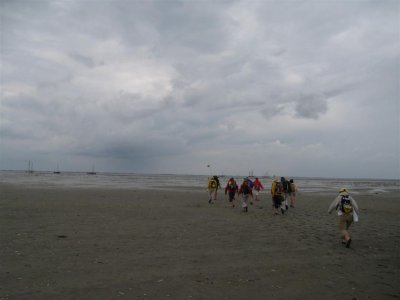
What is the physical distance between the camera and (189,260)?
839 cm

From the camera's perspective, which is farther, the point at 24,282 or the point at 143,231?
the point at 143,231

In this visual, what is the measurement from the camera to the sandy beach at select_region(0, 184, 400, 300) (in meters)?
6.52

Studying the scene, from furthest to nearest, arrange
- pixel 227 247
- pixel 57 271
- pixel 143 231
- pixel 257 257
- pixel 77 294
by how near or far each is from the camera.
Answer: pixel 143 231, pixel 227 247, pixel 257 257, pixel 57 271, pixel 77 294

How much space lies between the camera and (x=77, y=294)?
612 cm

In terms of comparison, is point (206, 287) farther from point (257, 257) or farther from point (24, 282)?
point (24, 282)

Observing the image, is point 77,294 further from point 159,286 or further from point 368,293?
point 368,293

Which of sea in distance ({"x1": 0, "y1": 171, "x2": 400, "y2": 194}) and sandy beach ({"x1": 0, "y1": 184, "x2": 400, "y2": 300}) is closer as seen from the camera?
sandy beach ({"x1": 0, "y1": 184, "x2": 400, "y2": 300})

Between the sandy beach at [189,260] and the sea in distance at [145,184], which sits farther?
the sea in distance at [145,184]

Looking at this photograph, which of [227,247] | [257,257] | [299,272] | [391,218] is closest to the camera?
[299,272]

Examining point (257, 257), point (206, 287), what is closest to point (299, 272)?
point (257, 257)

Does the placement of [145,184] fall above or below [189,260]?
below

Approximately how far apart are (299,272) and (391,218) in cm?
1303

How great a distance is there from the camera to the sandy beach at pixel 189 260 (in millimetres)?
6520

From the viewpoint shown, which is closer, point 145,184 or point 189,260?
point 189,260
